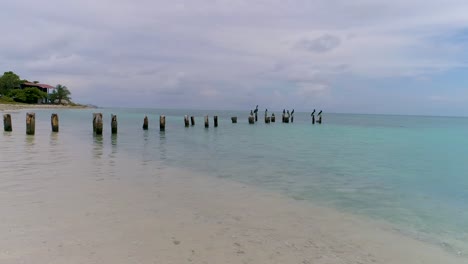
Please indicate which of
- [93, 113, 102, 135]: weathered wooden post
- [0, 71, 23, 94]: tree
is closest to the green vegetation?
[0, 71, 23, 94]: tree

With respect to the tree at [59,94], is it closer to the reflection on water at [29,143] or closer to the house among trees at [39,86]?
the house among trees at [39,86]

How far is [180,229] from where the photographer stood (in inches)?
252

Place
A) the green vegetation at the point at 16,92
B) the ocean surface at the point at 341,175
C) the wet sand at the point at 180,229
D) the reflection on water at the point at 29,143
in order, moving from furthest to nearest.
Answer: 1. the green vegetation at the point at 16,92
2. the reflection on water at the point at 29,143
3. the ocean surface at the point at 341,175
4. the wet sand at the point at 180,229

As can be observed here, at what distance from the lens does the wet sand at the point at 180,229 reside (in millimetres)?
5301

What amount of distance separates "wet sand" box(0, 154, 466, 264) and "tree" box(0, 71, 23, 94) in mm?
92896

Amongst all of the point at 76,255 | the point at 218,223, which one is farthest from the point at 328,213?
the point at 76,255

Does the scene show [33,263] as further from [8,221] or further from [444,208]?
[444,208]

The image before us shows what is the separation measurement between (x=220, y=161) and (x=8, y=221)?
10000 mm

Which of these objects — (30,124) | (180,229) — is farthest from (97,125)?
(180,229)

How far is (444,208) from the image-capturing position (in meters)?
9.06

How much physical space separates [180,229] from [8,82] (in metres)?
98.3

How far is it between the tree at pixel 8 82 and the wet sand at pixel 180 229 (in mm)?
92896

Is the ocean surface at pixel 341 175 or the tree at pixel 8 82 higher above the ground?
the tree at pixel 8 82

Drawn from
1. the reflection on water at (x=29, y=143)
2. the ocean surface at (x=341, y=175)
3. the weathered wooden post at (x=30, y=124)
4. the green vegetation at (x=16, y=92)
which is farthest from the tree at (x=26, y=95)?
the ocean surface at (x=341, y=175)
